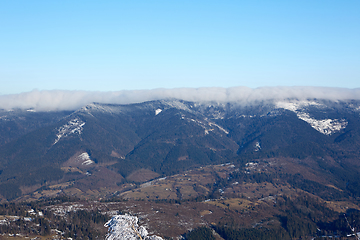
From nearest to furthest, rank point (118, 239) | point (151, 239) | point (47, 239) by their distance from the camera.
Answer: point (118, 239) → point (151, 239) → point (47, 239)

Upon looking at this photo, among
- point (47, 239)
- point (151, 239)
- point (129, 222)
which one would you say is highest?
point (129, 222)

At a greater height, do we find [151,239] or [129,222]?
[129,222]

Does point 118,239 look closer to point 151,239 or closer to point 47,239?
point 151,239

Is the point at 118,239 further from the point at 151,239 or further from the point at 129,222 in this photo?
the point at 151,239

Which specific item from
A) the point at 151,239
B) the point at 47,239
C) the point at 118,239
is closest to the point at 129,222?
the point at 118,239

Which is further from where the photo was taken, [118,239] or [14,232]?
[14,232]

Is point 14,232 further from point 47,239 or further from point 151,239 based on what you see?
point 151,239

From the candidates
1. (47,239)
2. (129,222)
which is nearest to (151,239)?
(129,222)

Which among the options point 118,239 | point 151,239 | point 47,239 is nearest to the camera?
point 118,239

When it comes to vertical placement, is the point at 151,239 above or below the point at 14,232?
above
